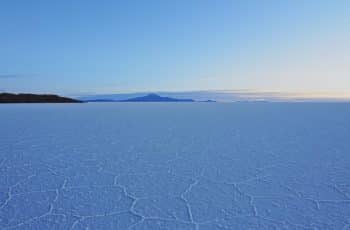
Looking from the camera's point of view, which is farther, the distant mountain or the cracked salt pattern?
the distant mountain

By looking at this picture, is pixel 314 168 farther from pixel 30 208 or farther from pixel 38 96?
pixel 38 96

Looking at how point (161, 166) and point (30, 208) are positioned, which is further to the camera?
point (161, 166)

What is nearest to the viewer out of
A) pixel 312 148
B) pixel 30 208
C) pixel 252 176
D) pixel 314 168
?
pixel 30 208

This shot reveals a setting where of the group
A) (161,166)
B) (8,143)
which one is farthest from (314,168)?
(8,143)

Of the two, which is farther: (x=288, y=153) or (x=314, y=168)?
(x=288, y=153)

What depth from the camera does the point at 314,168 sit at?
12.0ft

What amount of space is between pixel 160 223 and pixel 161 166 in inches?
64.3

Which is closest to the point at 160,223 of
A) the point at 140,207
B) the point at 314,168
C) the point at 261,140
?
the point at 140,207

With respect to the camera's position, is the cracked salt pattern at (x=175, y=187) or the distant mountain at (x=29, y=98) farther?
the distant mountain at (x=29, y=98)

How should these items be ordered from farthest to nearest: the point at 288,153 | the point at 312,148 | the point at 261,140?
the point at 261,140, the point at 312,148, the point at 288,153

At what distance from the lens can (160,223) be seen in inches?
86.0

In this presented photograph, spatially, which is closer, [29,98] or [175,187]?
[175,187]

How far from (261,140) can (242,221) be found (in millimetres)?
3940

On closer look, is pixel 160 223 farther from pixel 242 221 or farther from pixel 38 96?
pixel 38 96
